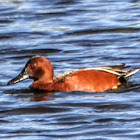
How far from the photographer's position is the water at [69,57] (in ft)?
31.9

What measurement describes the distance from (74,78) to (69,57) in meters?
3.03

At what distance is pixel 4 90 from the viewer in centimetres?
1219

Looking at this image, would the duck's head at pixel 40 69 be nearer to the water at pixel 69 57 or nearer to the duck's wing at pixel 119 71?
the water at pixel 69 57

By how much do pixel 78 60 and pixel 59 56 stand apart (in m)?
0.55

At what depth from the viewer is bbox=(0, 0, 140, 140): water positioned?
971 cm

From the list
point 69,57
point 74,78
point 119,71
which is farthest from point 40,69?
point 69,57

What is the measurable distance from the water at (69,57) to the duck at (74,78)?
15 cm

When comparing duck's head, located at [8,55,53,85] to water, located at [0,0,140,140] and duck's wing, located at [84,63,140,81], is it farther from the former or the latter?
duck's wing, located at [84,63,140,81]

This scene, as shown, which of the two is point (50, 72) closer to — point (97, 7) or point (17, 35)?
point (17, 35)

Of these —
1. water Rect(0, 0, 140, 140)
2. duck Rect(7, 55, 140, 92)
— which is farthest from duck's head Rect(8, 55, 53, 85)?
water Rect(0, 0, 140, 140)

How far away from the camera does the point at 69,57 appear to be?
1459 centimetres

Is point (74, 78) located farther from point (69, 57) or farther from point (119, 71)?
point (69, 57)

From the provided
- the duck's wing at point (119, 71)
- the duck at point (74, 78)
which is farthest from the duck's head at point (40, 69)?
the duck's wing at point (119, 71)

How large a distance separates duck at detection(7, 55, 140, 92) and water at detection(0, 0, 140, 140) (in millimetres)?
146
